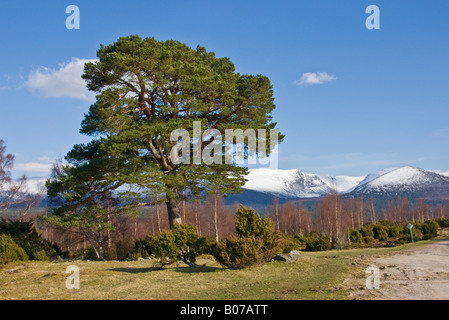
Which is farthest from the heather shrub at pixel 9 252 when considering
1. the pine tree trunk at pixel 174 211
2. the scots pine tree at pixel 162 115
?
the pine tree trunk at pixel 174 211

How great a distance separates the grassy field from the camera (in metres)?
7.87

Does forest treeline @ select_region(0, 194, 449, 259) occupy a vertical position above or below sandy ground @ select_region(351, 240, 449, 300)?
below

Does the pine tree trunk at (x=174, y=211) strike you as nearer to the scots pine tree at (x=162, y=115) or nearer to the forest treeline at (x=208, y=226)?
the scots pine tree at (x=162, y=115)

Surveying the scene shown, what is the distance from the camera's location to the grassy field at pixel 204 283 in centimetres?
787

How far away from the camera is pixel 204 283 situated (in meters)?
9.51

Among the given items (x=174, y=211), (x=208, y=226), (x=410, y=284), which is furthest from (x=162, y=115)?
(x=208, y=226)

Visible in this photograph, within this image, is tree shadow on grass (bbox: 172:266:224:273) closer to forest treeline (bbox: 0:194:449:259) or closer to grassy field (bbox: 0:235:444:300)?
grassy field (bbox: 0:235:444:300)

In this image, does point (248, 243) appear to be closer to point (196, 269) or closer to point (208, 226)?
point (196, 269)

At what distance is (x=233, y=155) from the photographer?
19.2 m

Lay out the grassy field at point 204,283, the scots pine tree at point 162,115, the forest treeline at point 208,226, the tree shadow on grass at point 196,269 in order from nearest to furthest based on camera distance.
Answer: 1. the grassy field at point 204,283
2. the tree shadow on grass at point 196,269
3. the scots pine tree at point 162,115
4. the forest treeline at point 208,226

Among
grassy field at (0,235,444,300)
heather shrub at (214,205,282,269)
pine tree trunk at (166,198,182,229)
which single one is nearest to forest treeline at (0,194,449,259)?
heather shrub at (214,205,282,269)

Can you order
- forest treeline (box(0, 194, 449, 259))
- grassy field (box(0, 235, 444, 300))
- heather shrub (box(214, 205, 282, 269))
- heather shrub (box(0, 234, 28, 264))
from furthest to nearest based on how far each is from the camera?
forest treeline (box(0, 194, 449, 259)), heather shrub (box(0, 234, 28, 264)), heather shrub (box(214, 205, 282, 269)), grassy field (box(0, 235, 444, 300))
